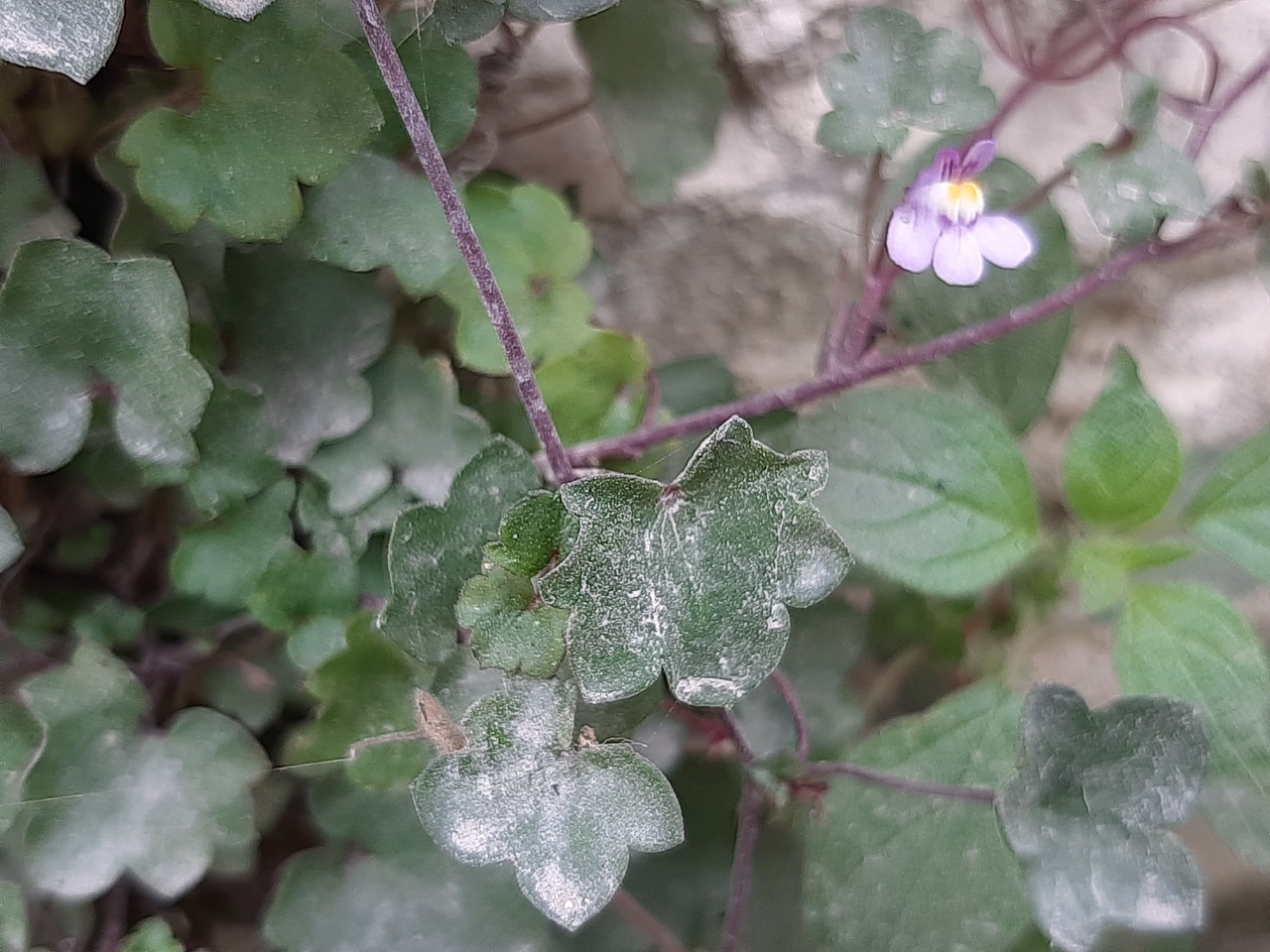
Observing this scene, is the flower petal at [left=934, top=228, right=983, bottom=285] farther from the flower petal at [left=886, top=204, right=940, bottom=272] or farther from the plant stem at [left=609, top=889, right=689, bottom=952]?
the plant stem at [left=609, top=889, right=689, bottom=952]

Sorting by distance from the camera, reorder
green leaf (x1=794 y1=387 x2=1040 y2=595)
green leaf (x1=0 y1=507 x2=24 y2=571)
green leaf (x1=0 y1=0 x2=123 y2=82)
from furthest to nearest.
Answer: green leaf (x1=794 y1=387 x2=1040 y2=595) → green leaf (x1=0 y1=507 x2=24 y2=571) → green leaf (x1=0 y1=0 x2=123 y2=82)

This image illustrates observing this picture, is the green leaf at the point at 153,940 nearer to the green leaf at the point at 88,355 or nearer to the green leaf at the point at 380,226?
the green leaf at the point at 88,355

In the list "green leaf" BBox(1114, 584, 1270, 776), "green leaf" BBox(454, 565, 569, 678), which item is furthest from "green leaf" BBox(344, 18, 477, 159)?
"green leaf" BBox(1114, 584, 1270, 776)

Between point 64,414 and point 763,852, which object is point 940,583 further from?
point 64,414

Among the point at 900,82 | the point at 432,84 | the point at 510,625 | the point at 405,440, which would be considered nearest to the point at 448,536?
the point at 510,625

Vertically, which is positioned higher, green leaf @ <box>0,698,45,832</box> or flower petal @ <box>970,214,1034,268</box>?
flower petal @ <box>970,214,1034,268</box>

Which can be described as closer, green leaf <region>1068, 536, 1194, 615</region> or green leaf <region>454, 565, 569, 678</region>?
green leaf <region>454, 565, 569, 678</region>

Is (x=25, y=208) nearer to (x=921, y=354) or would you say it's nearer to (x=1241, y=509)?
(x=921, y=354)
